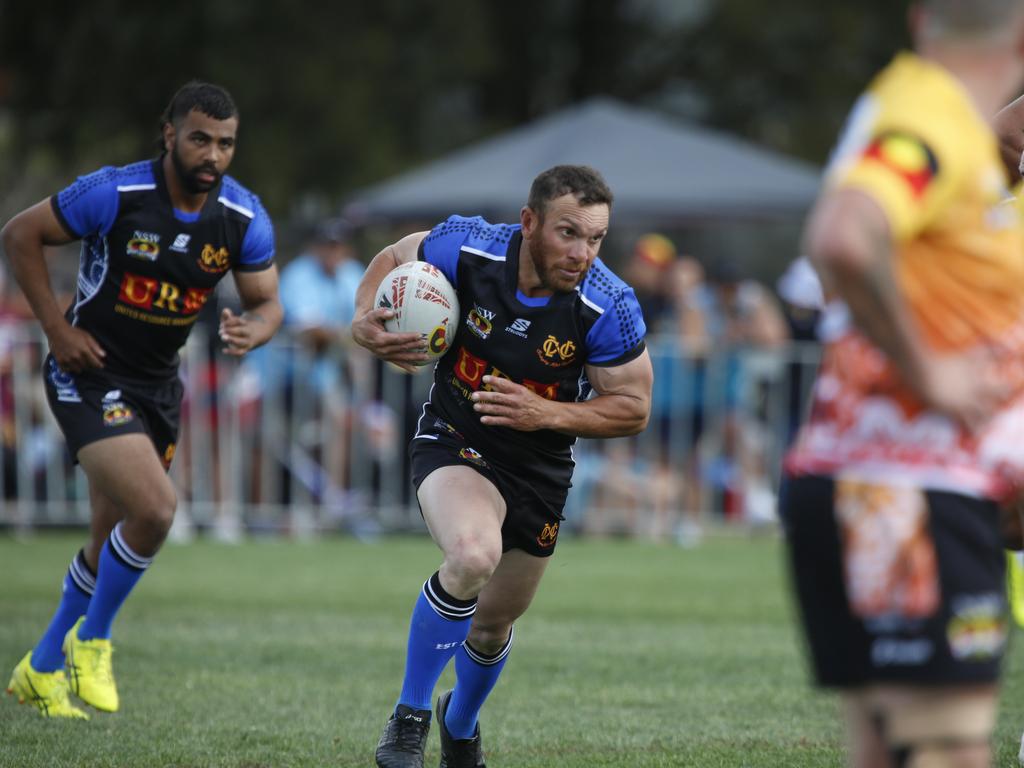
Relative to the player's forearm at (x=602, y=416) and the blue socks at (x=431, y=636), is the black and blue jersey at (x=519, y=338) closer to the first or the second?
the player's forearm at (x=602, y=416)

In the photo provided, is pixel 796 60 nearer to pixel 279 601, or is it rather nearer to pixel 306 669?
pixel 279 601

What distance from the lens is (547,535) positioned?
570cm

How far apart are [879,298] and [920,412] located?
0.94 ft

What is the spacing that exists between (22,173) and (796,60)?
1293 cm

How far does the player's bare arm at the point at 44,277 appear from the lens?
6633 millimetres

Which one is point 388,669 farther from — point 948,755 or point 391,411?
point 391,411

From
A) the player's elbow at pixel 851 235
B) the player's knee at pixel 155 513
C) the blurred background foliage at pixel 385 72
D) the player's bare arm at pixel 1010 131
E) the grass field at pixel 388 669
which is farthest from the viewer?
the blurred background foliage at pixel 385 72

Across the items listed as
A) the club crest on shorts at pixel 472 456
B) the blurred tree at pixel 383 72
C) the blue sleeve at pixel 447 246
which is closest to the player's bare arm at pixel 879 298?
the club crest on shorts at pixel 472 456

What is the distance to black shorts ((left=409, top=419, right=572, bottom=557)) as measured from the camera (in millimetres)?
5621

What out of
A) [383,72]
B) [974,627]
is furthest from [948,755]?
[383,72]

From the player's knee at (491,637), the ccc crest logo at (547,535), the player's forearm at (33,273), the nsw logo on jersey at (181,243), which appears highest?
the nsw logo on jersey at (181,243)

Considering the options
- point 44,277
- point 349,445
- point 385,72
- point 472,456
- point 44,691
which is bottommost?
point 349,445

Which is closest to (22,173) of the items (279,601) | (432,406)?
(279,601)

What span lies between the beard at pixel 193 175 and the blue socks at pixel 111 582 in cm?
150
